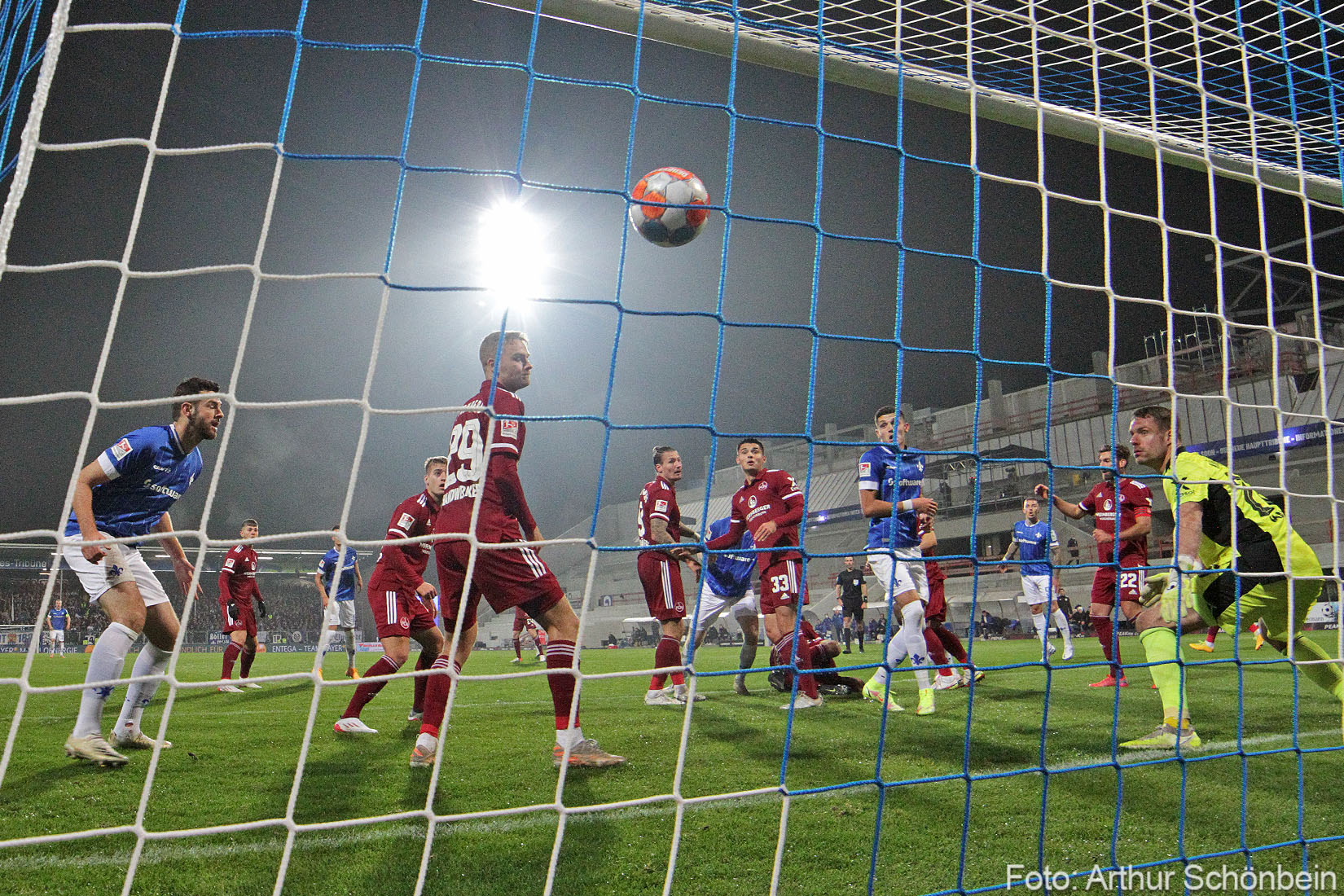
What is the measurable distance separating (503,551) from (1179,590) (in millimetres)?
2545

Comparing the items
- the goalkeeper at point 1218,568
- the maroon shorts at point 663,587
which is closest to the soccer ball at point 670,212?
the goalkeeper at point 1218,568

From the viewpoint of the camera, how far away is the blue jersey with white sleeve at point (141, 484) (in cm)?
362

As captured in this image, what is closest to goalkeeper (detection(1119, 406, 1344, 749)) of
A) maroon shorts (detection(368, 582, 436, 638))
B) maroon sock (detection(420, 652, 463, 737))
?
maroon sock (detection(420, 652, 463, 737))

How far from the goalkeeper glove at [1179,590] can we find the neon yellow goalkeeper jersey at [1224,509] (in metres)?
0.16

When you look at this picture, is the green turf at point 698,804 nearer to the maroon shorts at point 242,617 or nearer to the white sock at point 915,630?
the white sock at point 915,630

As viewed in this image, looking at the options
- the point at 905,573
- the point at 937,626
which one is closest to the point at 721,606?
the point at 905,573

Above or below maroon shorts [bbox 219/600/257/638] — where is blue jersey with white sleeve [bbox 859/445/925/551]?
above

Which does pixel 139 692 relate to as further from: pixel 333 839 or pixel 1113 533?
pixel 1113 533

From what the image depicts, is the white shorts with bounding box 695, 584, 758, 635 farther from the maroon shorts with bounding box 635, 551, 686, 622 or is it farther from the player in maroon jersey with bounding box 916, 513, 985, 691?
the player in maroon jersey with bounding box 916, 513, 985, 691

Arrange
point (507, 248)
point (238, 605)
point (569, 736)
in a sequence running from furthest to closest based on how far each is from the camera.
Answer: point (507, 248) → point (238, 605) → point (569, 736)

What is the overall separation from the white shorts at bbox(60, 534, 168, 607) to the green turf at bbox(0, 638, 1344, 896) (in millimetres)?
741

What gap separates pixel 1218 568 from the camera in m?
3.55

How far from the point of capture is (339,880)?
225 centimetres

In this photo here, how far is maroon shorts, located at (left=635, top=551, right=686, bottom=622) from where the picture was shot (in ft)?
19.0
